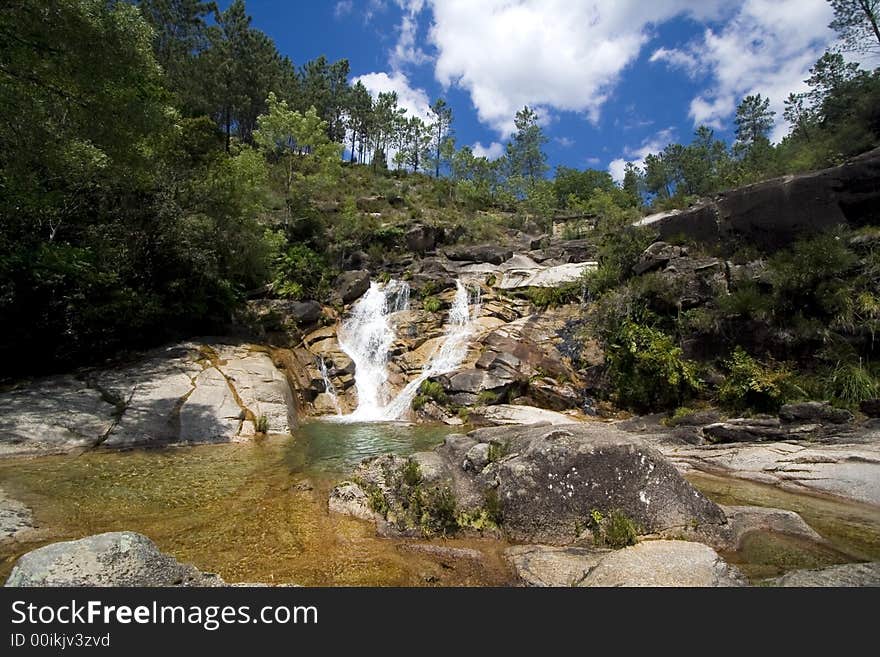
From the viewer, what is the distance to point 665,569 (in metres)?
4.18

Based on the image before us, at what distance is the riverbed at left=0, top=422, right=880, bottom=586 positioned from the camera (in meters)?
4.83

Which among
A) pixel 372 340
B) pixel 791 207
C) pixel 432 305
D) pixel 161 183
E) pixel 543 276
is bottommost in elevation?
pixel 372 340

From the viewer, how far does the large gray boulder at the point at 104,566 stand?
10.7 ft

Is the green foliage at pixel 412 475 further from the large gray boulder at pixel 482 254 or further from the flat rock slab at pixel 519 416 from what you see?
the large gray boulder at pixel 482 254

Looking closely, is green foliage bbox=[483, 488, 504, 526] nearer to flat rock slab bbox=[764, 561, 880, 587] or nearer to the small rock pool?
the small rock pool

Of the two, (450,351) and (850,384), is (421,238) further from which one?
(850,384)

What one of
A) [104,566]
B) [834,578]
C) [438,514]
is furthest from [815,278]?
[104,566]

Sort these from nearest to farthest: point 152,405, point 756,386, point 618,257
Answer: point 152,405
point 756,386
point 618,257

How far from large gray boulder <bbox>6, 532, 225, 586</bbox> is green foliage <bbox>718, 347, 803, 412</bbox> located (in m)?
14.9

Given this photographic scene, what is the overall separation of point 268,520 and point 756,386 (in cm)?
1387

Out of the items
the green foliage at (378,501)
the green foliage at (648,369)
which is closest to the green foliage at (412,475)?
the green foliage at (378,501)

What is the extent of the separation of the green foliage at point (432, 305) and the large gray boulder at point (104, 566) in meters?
20.9

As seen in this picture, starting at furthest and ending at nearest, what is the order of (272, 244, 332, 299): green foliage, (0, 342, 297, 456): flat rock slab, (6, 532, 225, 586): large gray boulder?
1. (272, 244, 332, 299): green foliage
2. (0, 342, 297, 456): flat rock slab
3. (6, 532, 225, 586): large gray boulder

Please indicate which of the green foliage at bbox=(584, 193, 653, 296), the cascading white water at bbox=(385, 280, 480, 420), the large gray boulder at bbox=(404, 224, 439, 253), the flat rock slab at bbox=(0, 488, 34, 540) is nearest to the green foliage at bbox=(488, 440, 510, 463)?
the flat rock slab at bbox=(0, 488, 34, 540)
